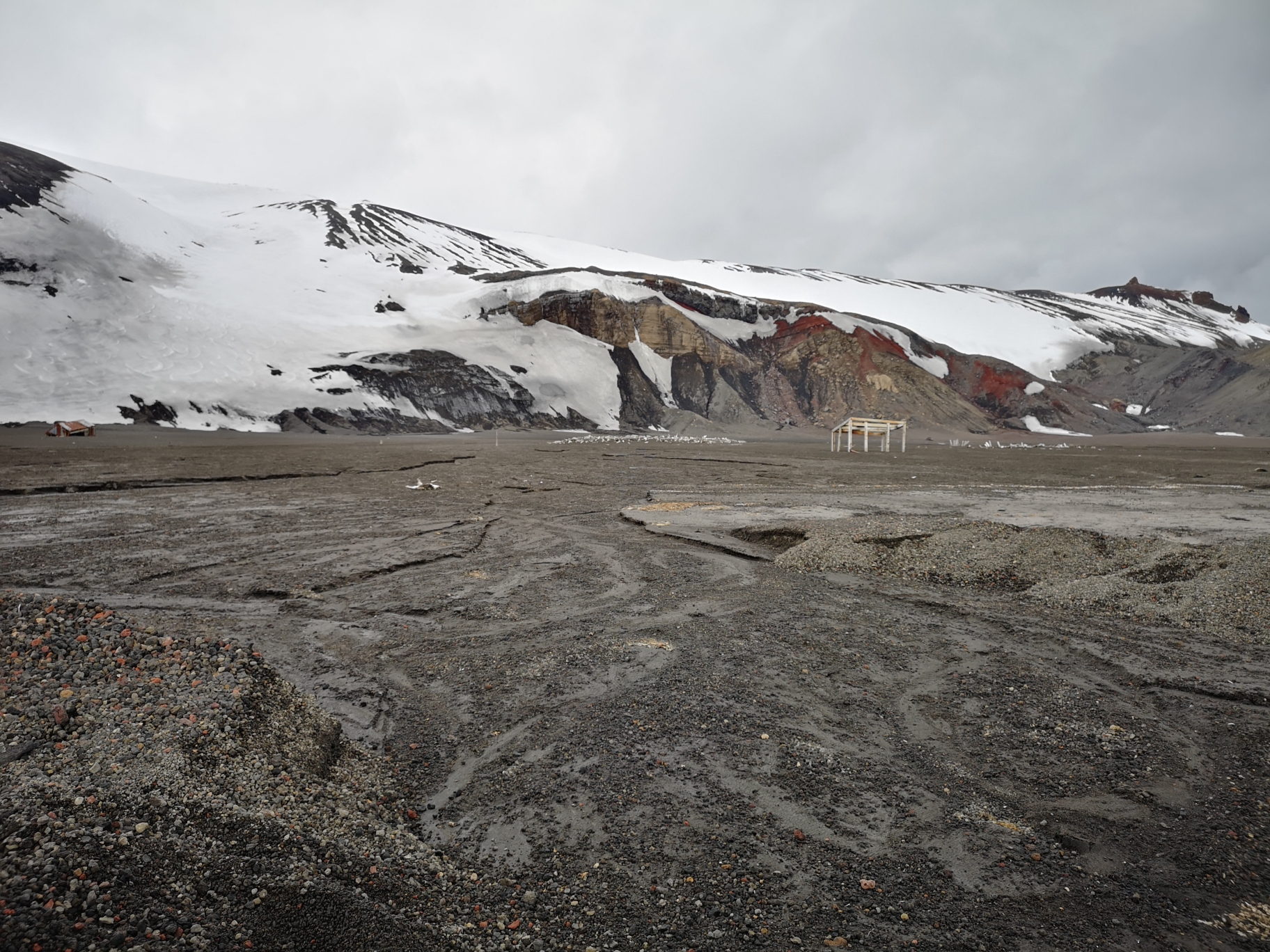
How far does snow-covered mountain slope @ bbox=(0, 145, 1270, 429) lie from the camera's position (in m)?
35.6

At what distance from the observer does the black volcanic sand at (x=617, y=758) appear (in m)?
2.30

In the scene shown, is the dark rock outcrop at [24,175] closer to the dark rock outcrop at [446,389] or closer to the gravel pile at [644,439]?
the dark rock outcrop at [446,389]

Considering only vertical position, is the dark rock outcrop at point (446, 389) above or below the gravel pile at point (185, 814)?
above

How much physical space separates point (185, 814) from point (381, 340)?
48154mm

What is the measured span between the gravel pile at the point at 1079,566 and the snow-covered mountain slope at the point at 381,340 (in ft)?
117

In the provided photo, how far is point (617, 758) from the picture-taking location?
359 centimetres

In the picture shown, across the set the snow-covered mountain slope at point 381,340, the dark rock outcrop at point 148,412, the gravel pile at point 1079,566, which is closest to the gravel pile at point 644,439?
the snow-covered mountain slope at point 381,340

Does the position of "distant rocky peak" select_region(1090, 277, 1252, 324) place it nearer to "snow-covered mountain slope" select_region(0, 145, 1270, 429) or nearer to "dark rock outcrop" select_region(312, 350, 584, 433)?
"snow-covered mountain slope" select_region(0, 145, 1270, 429)

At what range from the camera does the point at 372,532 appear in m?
9.53

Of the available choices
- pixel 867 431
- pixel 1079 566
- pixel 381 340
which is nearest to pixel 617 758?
pixel 1079 566

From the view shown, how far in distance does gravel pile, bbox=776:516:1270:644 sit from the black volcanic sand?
12 centimetres

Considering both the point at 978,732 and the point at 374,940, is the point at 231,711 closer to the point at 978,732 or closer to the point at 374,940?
the point at 374,940

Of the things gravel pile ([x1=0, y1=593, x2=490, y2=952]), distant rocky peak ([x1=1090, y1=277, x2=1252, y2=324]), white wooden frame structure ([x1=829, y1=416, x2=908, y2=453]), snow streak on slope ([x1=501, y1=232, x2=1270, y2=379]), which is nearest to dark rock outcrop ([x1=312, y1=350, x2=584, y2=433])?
white wooden frame structure ([x1=829, y1=416, x2=908, y2=453])

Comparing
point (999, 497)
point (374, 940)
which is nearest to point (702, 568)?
point (374, 940)
